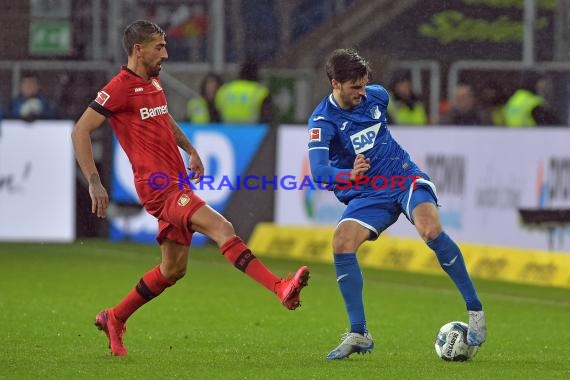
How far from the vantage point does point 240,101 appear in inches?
763

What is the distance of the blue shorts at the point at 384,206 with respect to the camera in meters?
9.29

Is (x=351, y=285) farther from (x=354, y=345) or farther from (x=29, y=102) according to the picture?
(x=29, y=102)

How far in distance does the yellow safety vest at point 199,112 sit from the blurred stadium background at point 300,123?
0.73 ft

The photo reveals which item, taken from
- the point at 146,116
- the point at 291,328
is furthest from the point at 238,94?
the point at 146,116

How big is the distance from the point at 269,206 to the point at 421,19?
3.53 meters

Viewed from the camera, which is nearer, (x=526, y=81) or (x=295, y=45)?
(x=526, y=81)

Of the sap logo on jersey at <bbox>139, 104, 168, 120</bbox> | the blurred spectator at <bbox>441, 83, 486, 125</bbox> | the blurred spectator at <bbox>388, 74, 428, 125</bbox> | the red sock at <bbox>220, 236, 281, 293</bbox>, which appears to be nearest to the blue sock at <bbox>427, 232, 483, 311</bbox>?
the red sock at <bbox>220, 236, 281, 293</bbox>

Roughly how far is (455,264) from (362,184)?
77cm

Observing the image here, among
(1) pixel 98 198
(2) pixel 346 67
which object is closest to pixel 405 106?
(2) pixel 346 67

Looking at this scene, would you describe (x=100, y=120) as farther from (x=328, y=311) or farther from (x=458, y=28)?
(x=458, y=28)

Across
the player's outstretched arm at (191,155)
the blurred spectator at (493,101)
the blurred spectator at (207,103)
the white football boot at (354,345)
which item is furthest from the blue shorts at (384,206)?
the blurred spectator at (207,103)

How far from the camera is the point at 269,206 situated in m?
18.5

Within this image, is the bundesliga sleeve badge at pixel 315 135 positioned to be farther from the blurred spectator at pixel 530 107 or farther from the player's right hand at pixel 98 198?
the blurred spectator at pixel 530 107

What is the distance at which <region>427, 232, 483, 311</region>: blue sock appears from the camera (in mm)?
9141
